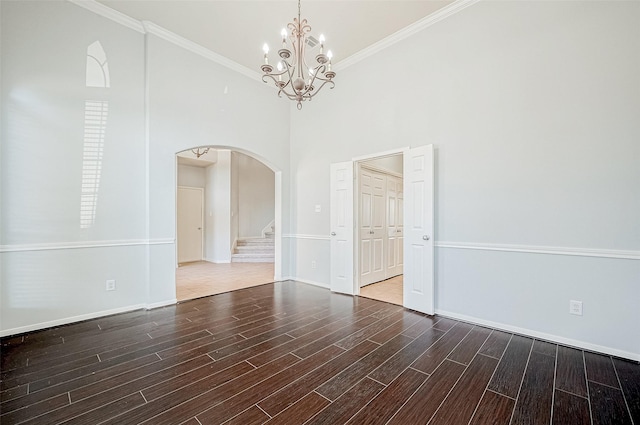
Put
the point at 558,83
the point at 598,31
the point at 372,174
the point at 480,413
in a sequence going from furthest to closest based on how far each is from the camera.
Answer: the point at 372,174
the point at 558,83
the point at 598,31
the point at 480,413

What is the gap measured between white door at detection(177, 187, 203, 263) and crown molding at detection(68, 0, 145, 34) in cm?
494

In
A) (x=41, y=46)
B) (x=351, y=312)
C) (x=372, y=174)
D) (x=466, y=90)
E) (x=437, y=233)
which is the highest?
(x=41, y=46)

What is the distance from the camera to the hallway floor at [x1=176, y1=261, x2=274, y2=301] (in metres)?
4.60

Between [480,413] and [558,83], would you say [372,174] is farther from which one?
[480,413]

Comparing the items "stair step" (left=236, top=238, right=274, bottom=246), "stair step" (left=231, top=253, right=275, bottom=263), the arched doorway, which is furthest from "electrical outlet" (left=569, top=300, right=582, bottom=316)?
"stair step" (left=236, top=238, right=274, bottom=246)

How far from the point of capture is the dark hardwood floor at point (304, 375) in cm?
168

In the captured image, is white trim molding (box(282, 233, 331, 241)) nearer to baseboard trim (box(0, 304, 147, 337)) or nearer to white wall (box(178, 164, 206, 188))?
baseboard trim (box(0, 304, 147, 337))

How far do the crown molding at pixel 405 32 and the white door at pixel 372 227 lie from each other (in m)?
1.84

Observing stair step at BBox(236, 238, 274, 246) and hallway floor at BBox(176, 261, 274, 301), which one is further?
stair step at BBox(236, 238, 274, 246)

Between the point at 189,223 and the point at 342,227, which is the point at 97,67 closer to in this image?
the point at 342,227

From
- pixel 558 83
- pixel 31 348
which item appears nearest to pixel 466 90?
pixel 558 83

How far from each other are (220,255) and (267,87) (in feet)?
16.0

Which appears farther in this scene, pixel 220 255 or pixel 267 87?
pixel 220 255

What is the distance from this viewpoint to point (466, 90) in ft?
10.7
